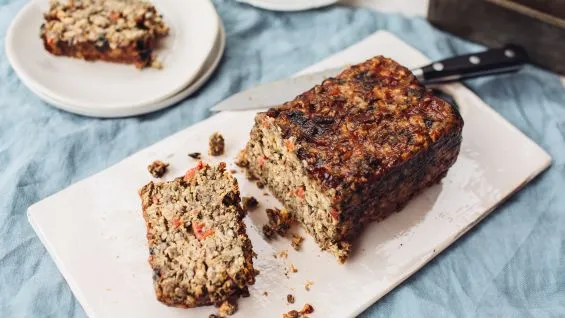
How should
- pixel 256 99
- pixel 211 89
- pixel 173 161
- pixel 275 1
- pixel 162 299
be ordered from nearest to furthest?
pixel 162 299 → pixel 173 161 → pixel 256 99 → pixel 211 89 → pixel 275 1

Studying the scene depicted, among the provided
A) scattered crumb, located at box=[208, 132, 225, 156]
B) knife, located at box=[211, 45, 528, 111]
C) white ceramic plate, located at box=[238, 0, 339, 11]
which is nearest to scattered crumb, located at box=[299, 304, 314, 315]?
scattered crumb, located at box=[208, 132, 225, 156]

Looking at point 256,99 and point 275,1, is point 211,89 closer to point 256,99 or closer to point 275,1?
point 256,99

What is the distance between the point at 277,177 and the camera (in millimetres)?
3889

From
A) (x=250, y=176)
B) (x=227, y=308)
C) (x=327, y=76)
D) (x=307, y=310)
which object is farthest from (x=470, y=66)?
(x=227, y=308)

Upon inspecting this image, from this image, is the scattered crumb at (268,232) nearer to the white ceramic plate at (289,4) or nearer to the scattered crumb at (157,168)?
the scattered crumb at (157,168)

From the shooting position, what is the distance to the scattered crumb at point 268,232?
3877mm

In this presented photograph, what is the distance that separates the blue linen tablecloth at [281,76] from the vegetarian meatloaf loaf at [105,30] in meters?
0.45

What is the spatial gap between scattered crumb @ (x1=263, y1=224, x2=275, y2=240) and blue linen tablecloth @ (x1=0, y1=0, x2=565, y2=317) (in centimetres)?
71

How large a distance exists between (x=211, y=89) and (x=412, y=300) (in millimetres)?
2144

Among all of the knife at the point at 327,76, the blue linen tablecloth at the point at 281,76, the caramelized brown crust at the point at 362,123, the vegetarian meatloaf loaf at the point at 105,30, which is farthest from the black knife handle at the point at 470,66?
the vegetarian meatloaf loaf at the point at 105,30

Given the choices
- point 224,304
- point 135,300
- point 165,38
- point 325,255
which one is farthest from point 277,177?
point 165,38

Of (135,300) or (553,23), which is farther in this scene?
(553,23)

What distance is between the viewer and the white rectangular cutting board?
12.0ft

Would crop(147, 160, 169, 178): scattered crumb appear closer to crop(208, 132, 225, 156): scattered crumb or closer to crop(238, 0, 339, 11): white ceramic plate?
crop(208, 132, 225, 156): scattered crumb
